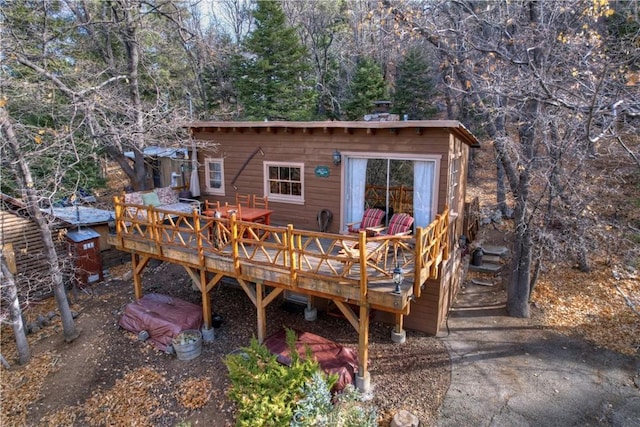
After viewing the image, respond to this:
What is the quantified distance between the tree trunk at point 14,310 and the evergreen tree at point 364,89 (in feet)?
53.3

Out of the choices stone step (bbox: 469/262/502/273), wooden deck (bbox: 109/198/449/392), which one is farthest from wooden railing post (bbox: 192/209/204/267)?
stone step (bbox: 469/262/502/273)

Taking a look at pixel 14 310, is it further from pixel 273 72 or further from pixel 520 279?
pixel 273 72

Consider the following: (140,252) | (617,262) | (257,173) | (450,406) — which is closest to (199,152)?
(257,173)

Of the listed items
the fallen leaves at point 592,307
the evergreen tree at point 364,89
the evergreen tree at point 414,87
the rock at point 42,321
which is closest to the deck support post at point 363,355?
the fallen leaves at point 592,307

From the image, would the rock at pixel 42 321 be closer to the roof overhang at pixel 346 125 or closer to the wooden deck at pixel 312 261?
the wooden deck at pixel 312 261

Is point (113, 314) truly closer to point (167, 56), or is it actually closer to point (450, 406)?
point (450, 406)

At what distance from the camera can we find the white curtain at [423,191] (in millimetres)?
7809

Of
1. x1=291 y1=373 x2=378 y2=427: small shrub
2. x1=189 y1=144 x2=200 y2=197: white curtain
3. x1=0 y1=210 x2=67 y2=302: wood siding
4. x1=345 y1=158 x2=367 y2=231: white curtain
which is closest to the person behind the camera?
x1=291 y1=373 x2=378 y2=427: small shrub

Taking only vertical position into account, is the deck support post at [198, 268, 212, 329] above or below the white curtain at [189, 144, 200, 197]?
below

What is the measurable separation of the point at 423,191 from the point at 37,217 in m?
8.24

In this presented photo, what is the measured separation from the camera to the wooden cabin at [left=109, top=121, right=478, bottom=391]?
20.7ft

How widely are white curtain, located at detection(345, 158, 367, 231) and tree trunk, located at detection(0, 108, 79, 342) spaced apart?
6522mm

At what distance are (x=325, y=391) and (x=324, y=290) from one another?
1.61m

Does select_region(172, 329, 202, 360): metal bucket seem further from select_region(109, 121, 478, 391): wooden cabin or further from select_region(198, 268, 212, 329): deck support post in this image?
select_region(109, 121, 478, 391): wooden cabin
